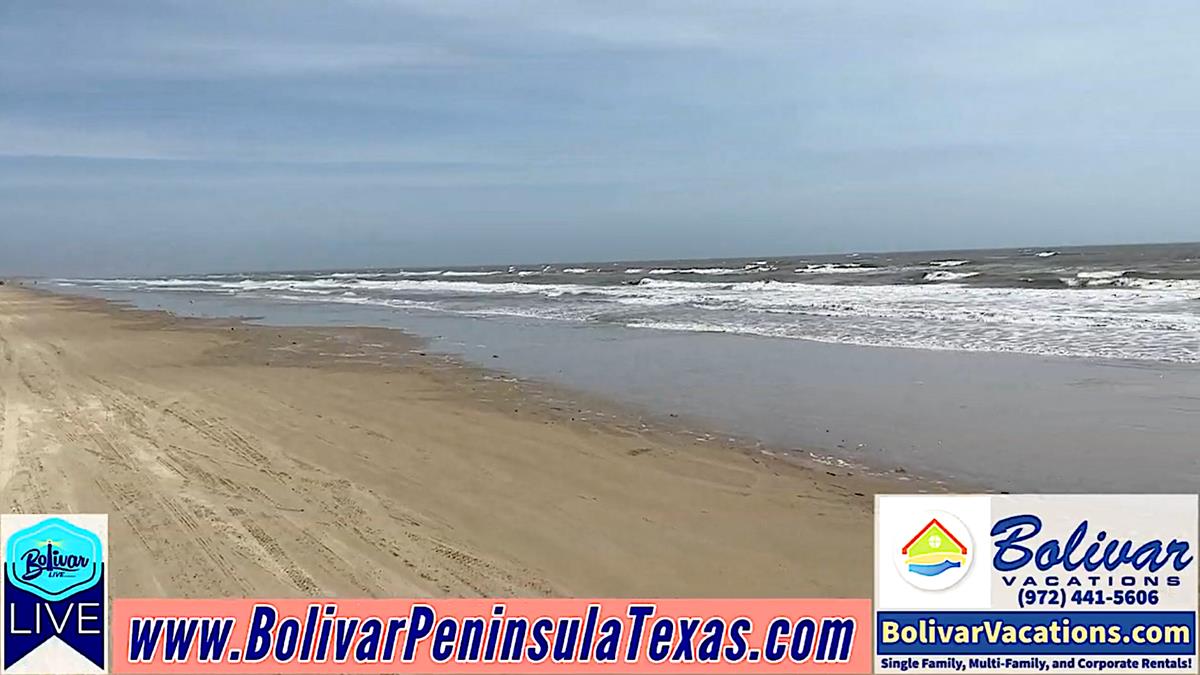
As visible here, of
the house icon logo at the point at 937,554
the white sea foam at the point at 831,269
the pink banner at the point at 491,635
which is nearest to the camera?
the pink banner at the point at 491,635

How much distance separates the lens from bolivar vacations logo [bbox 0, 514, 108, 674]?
10.5 feet

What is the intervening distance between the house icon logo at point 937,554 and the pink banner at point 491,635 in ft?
0.97

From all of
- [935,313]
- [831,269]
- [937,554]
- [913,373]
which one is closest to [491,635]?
[937,554]

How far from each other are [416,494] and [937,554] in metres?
3.29

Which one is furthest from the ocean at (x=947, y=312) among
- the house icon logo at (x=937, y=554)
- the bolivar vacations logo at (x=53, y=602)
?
the bolivar vacations logo at (x=53, y=602)

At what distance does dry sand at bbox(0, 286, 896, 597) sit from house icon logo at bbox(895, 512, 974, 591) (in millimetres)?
262

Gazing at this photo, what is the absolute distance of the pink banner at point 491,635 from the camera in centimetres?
317

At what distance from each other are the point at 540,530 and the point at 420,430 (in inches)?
118

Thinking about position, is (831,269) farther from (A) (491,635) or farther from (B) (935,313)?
(A) (491,635)

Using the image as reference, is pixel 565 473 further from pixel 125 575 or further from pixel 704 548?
pixel 125 575

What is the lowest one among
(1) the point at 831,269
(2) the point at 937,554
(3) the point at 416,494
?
(3) the point at 416,494

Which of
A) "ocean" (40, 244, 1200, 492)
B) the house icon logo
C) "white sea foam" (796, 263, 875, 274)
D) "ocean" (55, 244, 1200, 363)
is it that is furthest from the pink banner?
"white sea foam" (796, 263, 875, 274)

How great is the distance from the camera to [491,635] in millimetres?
3412

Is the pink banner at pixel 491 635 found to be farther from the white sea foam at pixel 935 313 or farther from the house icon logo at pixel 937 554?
the white sea foam at pixel 935 313
